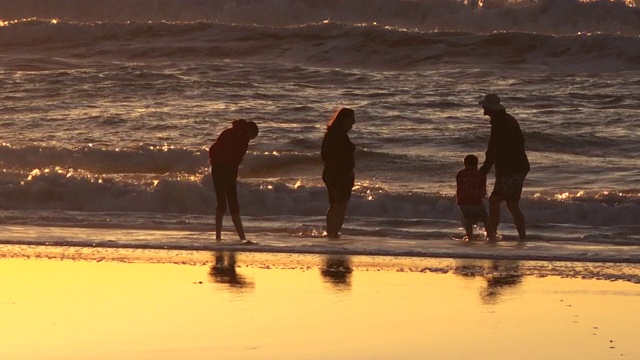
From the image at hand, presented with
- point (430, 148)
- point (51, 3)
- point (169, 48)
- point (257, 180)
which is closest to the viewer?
point (257, 180)

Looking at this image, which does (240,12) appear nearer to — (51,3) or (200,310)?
(51,3)

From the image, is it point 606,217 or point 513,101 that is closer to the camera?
point 606,217

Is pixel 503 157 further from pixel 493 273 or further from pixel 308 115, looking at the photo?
pixel 308 115

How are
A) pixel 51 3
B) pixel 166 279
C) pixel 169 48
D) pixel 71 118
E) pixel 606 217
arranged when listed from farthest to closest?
1. pixel 51 3
2. pixel 169 48
3. pixel 71 118
4. pixel 606 217
5. pixel 166 279

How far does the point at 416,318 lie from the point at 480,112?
18584mm

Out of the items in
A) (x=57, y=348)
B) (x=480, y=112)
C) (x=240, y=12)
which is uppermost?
(x=240, y=12)

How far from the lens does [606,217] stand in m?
17.4

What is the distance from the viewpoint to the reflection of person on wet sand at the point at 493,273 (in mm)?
11039

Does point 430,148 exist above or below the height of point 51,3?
below

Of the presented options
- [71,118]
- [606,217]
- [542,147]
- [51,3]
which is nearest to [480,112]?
[542,147]

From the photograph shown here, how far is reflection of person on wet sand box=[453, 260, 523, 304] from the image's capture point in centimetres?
1104

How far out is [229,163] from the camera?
587 inches

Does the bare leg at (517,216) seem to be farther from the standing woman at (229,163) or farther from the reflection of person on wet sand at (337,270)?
the standing woman at (229,163)

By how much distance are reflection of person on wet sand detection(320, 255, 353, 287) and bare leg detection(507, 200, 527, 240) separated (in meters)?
2.43
